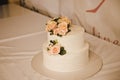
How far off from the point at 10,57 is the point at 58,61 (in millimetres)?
394

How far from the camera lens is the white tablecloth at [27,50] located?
1.24 metres

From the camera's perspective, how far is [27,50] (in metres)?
1.54

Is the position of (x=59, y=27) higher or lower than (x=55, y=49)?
higher

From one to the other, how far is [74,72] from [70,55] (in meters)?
0.10

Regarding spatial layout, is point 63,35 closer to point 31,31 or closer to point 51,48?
point 51,48

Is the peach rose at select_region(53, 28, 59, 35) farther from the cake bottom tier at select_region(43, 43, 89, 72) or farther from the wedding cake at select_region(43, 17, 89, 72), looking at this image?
the cake bottom tier at select_region(43, 43, 89, 72)

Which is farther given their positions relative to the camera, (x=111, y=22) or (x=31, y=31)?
(x=31, y=31)

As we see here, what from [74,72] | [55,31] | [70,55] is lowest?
[74,72]

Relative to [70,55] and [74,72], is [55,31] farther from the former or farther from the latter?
[74,72]

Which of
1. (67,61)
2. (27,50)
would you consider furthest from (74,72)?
(27,50)

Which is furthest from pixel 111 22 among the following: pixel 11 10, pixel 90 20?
pixel 11 10

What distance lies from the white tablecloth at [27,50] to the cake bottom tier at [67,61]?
91 mm

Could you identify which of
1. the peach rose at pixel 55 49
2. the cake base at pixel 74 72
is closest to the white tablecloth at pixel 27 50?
the cake base at pixel 74 72

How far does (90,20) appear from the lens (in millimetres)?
1823
